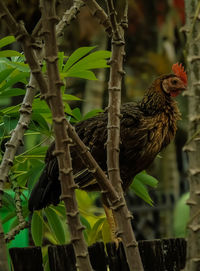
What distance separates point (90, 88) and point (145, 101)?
8.81ft

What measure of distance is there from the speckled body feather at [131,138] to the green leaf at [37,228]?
0.16 metres

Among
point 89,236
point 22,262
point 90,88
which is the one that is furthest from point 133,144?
point 90,88

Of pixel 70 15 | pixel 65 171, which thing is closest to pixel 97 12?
pixel 65 171

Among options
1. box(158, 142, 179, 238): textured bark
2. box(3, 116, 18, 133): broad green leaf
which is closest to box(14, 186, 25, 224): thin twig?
box(3, 116, 18, 133): broad green leaf

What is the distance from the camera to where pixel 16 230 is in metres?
1.73

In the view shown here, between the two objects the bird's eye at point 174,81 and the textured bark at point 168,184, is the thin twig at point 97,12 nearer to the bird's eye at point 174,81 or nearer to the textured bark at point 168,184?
the bird's eye at point 174,81

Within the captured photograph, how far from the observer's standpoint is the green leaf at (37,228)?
6.91 feet

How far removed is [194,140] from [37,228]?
51.5 inches

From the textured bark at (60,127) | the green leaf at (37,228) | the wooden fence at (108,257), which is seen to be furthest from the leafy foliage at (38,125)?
the textured bark at (60,127)

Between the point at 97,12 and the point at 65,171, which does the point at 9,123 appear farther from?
the point at 65,171

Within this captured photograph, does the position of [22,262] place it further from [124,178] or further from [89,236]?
[124,178]

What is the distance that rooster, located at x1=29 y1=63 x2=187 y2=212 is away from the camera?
238 cm

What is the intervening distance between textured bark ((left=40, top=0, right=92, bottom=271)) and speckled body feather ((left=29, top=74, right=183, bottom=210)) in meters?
1.27

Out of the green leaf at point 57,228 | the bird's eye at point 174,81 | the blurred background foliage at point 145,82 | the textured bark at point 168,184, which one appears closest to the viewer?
the green leaf at point 57,228
